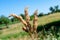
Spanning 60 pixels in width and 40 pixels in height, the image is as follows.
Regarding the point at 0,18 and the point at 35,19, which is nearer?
the point at 35,19

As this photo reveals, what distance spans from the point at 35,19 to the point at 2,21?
77828 mm

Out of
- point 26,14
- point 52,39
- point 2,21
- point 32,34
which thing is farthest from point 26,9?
point 2,21

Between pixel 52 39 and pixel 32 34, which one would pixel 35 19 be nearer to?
pixel 32 34

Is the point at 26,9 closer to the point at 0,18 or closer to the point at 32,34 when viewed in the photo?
the point at 32,34

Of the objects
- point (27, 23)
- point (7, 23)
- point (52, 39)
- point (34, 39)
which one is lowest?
point (7, 23)

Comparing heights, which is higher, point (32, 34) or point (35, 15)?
point (35, 15)

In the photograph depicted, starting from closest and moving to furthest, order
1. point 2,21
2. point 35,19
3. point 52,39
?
1. point 35,19
2. point 52,39
3. point 2,21

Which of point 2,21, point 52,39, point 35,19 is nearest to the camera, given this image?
point 35,19

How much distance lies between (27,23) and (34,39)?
0.62ft

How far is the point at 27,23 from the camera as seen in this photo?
242 cm

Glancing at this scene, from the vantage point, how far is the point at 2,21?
7956 cm

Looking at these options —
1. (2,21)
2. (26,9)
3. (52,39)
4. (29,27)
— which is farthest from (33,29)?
(2,21)

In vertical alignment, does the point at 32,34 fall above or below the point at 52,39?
above

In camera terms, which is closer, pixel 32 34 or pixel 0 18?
pixel 32 34
